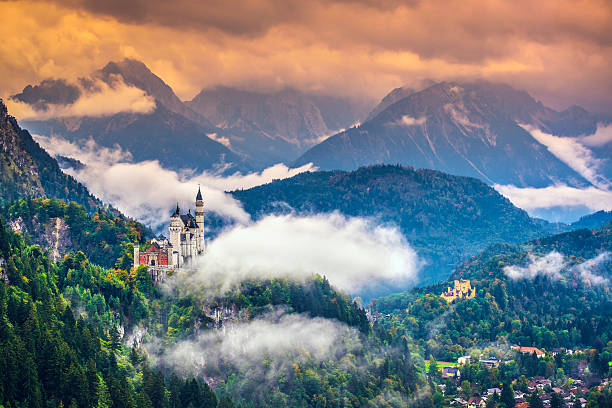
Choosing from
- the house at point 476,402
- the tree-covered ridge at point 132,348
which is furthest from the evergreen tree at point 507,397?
the tree-covered ridge at point 132,348

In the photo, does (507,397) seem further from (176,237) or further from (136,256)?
(136,256)

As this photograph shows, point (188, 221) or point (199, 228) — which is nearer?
point (188, 221)

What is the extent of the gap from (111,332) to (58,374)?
3164 centimetres

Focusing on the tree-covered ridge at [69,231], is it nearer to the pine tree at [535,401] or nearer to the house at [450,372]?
the house at [450,372]

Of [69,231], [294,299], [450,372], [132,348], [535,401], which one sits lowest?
[535,401]

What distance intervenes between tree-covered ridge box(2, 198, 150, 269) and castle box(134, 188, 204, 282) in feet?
30.4

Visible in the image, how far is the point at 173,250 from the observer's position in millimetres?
176750

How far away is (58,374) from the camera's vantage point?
392 feet

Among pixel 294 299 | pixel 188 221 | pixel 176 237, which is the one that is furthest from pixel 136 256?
pixel 294 299

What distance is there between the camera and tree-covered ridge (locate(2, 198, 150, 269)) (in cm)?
18925

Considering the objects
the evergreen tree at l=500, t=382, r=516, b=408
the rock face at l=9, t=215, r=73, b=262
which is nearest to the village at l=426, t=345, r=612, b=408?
the evergreen tree at l=500, t=382, r=516, b=408

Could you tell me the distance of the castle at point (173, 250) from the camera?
6900 inches

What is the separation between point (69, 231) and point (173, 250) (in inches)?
1189

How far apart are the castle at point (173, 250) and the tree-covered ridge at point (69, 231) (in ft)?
30.4
